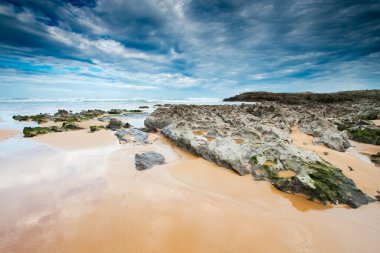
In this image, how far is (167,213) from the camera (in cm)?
319

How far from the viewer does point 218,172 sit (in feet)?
15.4

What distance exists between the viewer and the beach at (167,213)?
2604mm

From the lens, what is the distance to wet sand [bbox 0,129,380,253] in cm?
259

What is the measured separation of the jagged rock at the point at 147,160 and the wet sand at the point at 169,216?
0.25 metres

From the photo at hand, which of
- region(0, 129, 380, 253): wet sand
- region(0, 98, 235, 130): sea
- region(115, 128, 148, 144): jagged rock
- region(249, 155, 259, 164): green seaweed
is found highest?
A: region(249, 155, 259, 164): green seaweed

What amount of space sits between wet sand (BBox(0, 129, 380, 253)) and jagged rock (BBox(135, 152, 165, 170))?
25cm

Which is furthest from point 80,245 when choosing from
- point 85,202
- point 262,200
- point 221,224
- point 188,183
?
point 262,200

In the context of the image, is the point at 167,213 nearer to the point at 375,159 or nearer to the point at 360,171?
the point at 360,171

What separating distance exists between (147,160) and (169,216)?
221 cm

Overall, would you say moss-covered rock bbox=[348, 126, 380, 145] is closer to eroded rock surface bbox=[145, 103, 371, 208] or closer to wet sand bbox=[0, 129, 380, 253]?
eroded rock surface bbox=[145, 103, 371, 208]

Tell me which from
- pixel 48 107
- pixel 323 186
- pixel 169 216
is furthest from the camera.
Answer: pixel 48 107

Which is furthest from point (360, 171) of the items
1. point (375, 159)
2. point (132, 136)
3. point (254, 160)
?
point (132, 136)

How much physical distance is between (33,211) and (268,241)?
3535mm

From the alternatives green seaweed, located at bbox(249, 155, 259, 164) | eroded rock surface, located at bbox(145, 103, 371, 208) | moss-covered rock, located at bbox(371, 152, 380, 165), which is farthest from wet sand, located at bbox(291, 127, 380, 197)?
green seaweed, located at bbox(249, 155, 259, 164)
